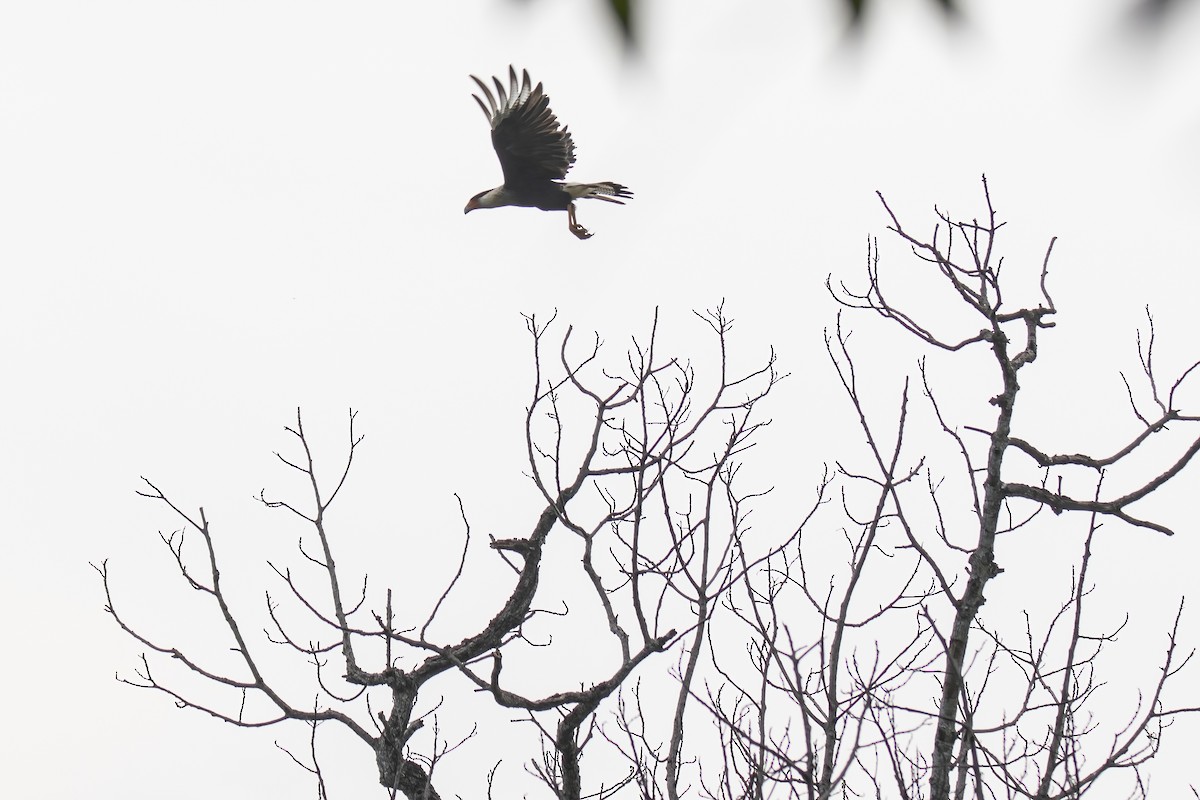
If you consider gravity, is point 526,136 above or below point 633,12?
above

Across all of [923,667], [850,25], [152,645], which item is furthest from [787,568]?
[850,25]

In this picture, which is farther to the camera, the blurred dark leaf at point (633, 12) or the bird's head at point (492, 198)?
the bird's head at point (492, 198)

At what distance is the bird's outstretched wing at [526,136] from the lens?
7.92 m

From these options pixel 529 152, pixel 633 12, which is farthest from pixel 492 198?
pixel 633 12

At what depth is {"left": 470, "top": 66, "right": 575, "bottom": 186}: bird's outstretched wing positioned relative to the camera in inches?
312

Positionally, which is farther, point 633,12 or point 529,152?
point 529,152

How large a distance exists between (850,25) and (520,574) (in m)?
5.60

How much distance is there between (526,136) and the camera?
8180 millimetres

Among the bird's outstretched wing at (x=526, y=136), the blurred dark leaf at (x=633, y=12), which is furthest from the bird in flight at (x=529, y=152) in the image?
the blurred dark leaf at (x=633, y=12)

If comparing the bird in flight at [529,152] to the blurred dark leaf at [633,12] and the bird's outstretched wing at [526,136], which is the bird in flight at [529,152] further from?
the blurred dark leaf at [633,12]

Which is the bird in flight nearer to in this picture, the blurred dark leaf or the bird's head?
the bird's head

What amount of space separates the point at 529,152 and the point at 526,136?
0.13 meters

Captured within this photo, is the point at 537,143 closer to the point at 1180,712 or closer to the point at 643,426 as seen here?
the point at 643,426

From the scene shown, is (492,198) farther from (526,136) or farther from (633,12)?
Answer: (633,12)
